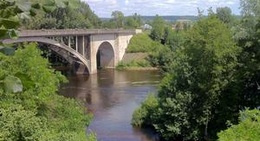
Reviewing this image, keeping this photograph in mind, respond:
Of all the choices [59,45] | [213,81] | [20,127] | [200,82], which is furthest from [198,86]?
[59,45]

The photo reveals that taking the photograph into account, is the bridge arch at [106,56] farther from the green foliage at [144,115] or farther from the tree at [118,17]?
the green foliage at [144,115]

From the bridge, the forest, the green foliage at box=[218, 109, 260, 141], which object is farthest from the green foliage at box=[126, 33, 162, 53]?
the green foliage at box=[218, 109, 260, 141]

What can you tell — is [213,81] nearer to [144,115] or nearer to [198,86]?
[198,86]

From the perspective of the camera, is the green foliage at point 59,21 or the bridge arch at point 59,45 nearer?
the bridge arch at point 59,45

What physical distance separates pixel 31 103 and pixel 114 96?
17.3 meters

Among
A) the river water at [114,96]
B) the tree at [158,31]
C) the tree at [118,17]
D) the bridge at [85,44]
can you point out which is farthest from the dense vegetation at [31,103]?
the tree at [118,17]

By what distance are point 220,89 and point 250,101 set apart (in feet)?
5.40

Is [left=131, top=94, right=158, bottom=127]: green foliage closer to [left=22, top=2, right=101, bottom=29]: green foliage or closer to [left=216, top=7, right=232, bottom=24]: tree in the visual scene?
[left=216, top=7, right=232, bottom=24]: tree

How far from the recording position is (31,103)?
18.4 metres

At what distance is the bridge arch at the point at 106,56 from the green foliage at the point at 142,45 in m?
3.67

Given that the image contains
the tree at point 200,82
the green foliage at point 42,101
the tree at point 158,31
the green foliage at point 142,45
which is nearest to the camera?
the green foliage at point 42,101

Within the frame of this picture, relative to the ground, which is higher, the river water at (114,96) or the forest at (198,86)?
the forest at (198,86)

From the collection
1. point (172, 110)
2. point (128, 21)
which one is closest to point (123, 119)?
point (172, 110)

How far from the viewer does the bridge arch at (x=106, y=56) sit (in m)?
58.1
